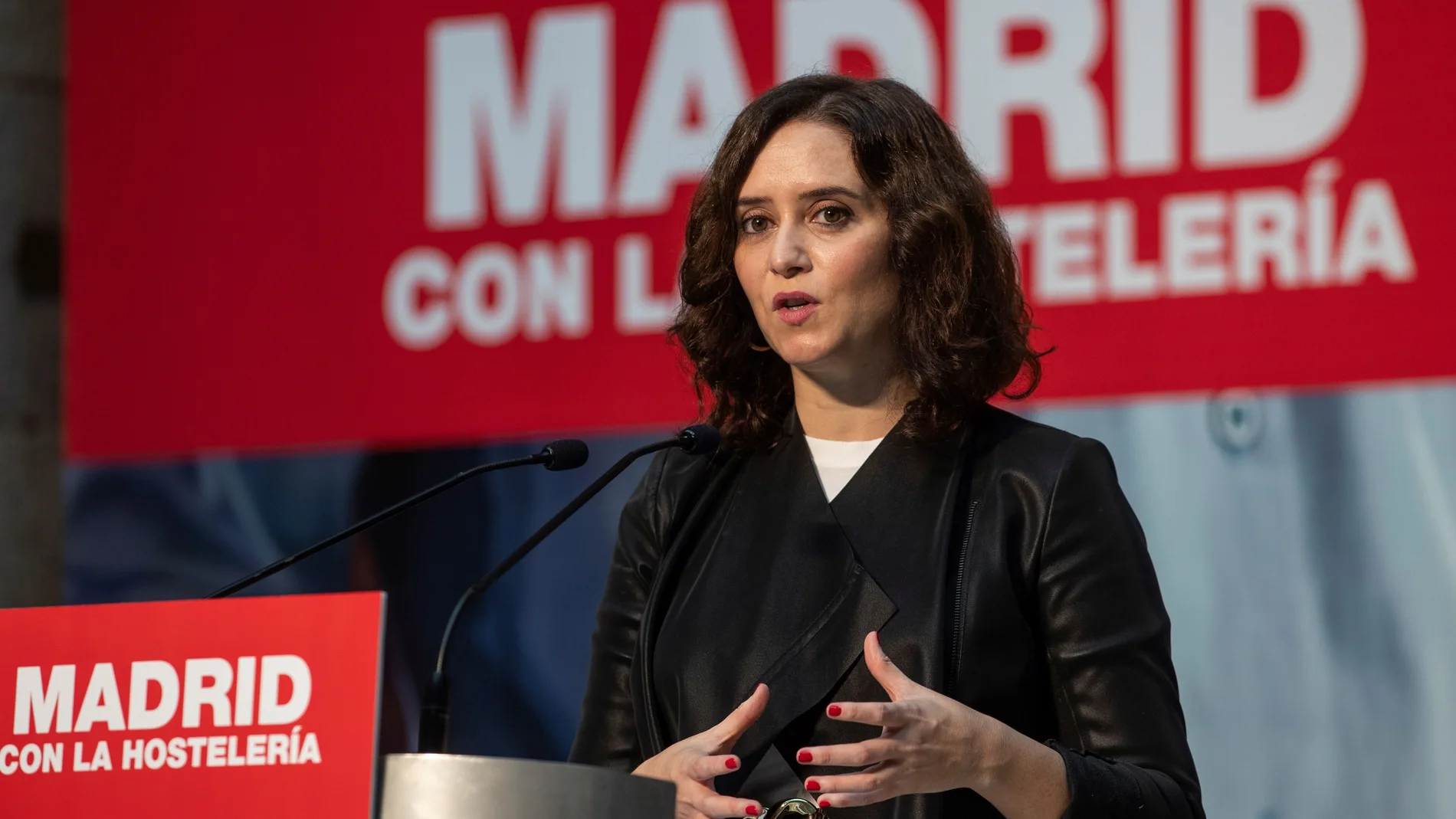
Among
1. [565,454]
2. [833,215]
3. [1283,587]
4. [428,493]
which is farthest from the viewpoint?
[1283,587]

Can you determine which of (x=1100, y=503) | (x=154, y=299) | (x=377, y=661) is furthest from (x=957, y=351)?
(x=154, y=299)

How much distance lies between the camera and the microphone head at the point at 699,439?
6.24 feet

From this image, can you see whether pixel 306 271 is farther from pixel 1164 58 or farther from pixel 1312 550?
pixel 1312 550

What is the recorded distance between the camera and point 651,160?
3852 mm

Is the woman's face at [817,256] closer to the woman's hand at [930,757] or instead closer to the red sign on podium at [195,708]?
the woman's hand at [930,757]

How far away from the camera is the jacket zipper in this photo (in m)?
A: 1.77

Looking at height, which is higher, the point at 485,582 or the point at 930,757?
the point at 485,582

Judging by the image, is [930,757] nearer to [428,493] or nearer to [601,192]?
[428,493]

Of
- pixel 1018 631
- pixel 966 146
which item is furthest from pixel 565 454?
pixel 966 146

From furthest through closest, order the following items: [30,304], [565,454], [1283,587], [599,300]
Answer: [30,304] → [599,300] → [1283,587] → [565,454]

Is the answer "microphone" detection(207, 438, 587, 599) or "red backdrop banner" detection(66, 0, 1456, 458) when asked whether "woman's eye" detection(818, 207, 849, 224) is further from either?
"red backdrop banner" detection(66, 0, 1456, 458)

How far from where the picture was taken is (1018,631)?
180 cm

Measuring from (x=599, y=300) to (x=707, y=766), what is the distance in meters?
2.41

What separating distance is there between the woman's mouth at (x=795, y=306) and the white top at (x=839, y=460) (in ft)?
0.57
